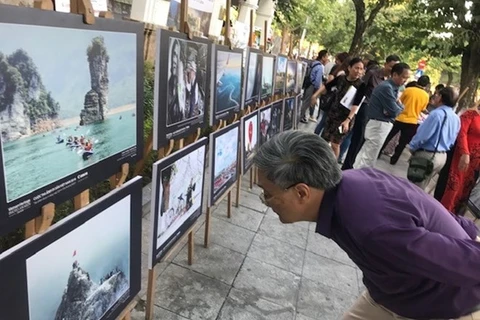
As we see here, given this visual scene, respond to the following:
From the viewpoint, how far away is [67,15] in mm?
1234

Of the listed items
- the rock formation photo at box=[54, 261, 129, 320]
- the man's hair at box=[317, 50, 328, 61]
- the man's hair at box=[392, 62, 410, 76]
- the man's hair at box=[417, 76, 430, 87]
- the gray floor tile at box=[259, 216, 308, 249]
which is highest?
the man's hair at box=[317, 50, 328, 61]

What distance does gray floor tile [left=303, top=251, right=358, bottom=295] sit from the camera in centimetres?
325

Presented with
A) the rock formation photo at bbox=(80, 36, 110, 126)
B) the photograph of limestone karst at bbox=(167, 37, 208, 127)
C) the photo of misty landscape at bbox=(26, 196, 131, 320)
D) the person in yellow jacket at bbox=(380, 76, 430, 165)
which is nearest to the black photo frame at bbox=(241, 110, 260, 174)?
the photograph of limestone karst at bbox=(167, 37, 208, 127)

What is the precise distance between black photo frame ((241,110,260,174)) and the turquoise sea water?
7.08ft

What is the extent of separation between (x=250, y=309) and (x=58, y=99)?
2.04 metres

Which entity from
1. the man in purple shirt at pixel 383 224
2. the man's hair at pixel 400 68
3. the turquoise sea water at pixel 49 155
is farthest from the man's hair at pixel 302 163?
the man's hair at pixel 400 68

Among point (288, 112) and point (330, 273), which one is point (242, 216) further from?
point (288, 112)

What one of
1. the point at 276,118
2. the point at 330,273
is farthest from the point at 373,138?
the point at 330,273

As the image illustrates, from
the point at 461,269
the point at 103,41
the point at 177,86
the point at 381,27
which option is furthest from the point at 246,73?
the point at 381,27

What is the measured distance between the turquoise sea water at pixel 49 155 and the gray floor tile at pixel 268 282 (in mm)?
1783

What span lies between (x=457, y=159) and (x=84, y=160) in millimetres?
4433

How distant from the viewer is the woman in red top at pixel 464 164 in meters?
4.32

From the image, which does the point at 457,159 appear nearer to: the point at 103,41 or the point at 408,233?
the point at 408,233

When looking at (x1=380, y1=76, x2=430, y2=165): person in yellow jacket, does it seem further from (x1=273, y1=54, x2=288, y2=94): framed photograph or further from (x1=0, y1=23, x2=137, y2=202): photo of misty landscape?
(x1=0, y1=23, x2=137, y2=202): photo of misty landscape
